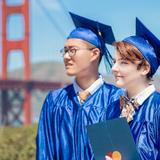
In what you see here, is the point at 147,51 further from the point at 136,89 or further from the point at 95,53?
the point at 95,53

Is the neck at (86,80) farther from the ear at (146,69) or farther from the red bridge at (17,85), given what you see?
the red bridge at (17,85)

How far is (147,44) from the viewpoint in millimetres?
2195

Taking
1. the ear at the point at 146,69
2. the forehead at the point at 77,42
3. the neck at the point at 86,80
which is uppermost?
the forehead at the point at 77,42

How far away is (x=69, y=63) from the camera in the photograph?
2.45m

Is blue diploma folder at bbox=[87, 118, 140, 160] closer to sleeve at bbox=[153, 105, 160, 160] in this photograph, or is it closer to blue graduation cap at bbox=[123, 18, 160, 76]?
sleeve at bbox=[153, 105, 160, 160]

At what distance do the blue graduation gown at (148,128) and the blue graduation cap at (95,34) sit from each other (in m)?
0.37

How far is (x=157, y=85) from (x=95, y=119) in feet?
1.08

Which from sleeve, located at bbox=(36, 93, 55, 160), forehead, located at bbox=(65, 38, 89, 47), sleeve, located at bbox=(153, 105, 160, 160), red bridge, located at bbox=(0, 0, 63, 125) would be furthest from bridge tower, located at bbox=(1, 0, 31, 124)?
sleeve, located at bbox=(153, 105, 160, 160)

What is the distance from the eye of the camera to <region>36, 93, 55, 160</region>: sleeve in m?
2.50

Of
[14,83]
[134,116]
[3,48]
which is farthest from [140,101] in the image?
[3,48]

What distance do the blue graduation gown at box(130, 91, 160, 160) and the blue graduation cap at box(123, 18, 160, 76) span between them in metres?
0.11

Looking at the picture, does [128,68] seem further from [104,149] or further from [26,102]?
[26,102]

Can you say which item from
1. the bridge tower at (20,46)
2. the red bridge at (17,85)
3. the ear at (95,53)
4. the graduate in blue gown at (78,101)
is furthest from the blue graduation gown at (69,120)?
the bridge tower at (20,46)

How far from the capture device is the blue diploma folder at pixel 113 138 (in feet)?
6.85
